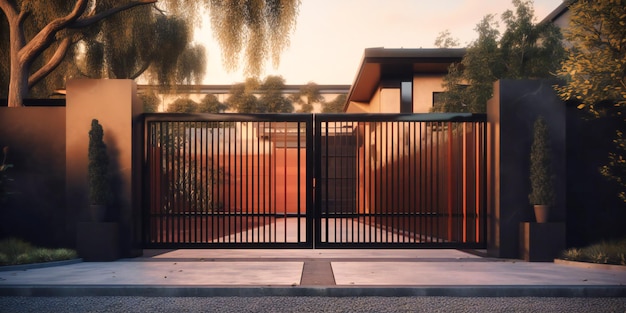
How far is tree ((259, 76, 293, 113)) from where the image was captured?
57.4m

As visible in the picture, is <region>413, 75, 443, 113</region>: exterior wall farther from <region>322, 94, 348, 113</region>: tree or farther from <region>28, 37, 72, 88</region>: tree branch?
<region>322, 94, 348, 113</region>: tree

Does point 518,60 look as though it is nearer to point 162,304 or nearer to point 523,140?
point 523,140

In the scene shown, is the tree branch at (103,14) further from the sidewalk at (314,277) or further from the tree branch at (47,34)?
the sidewalk at (314,277)

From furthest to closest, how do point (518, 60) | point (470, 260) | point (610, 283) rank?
point (518, 60)
point (470, 260)
point (610, 283)

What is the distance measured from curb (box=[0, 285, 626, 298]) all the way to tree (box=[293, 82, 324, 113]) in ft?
165

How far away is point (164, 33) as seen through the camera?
1825 cm

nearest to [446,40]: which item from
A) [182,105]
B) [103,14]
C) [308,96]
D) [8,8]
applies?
[103,14]

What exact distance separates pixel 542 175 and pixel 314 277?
4.21 m

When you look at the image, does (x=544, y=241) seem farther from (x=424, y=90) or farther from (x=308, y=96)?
(x=308, y=96)

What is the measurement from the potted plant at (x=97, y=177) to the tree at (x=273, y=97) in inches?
1851

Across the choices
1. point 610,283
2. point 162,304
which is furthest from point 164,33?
point 610,283

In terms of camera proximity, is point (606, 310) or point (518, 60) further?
point (518, 60)

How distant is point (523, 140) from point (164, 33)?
1158 centimetres

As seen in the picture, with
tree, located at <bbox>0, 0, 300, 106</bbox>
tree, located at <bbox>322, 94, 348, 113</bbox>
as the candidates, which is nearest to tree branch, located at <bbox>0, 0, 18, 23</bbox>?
tree, located at <bbox>0, 0, 300, 106</bbox>
